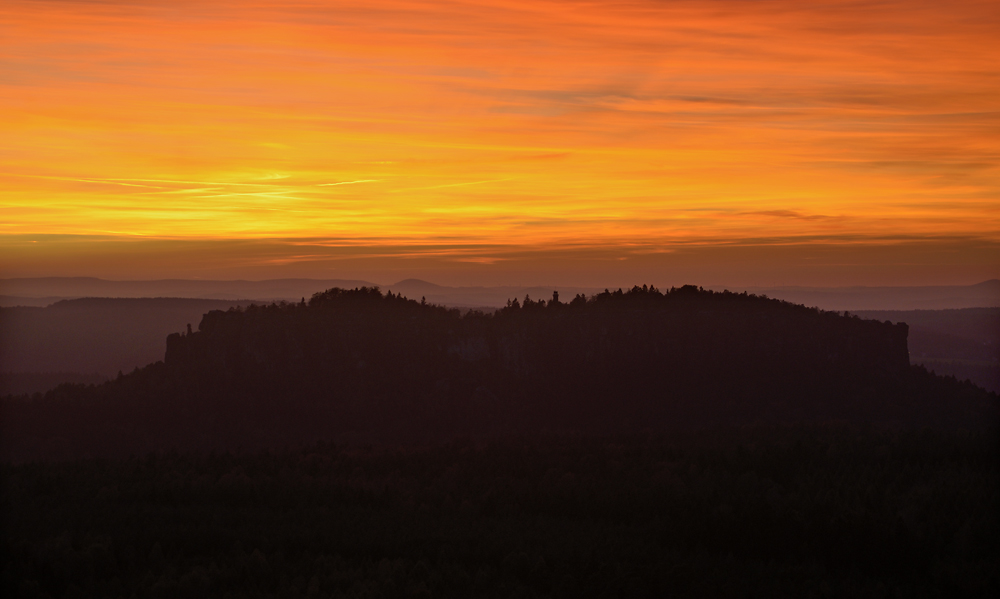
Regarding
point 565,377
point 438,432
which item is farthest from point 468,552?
point 565,377

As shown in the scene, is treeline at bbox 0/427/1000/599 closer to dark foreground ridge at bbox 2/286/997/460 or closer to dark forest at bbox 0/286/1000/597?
dark forest at bbox 0/286/1000/597

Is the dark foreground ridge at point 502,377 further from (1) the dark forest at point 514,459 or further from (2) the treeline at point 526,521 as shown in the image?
(2) the treeline at point 526,521

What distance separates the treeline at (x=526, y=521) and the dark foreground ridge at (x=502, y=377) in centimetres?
1588

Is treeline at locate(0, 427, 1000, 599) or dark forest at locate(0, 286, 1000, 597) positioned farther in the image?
dark forest at locate(0, 286, 1000, 597)

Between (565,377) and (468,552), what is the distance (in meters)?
56.3

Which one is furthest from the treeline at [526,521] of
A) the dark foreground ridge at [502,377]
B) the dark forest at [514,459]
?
the dark foreground ridge at [502,377]

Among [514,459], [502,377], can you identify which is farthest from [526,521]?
[502,377]

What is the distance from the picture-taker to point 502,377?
122500 millimetres

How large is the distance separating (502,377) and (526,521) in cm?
4654

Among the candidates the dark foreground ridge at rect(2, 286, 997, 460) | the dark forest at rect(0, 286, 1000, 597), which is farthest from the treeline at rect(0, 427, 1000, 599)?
the dark foreground ridge at rect(2, 286, 997, 460)

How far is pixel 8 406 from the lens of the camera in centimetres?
11238

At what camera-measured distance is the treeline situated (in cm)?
6253

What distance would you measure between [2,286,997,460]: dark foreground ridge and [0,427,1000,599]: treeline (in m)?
15.9

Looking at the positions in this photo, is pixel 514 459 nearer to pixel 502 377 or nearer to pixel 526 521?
pixel 526 521
